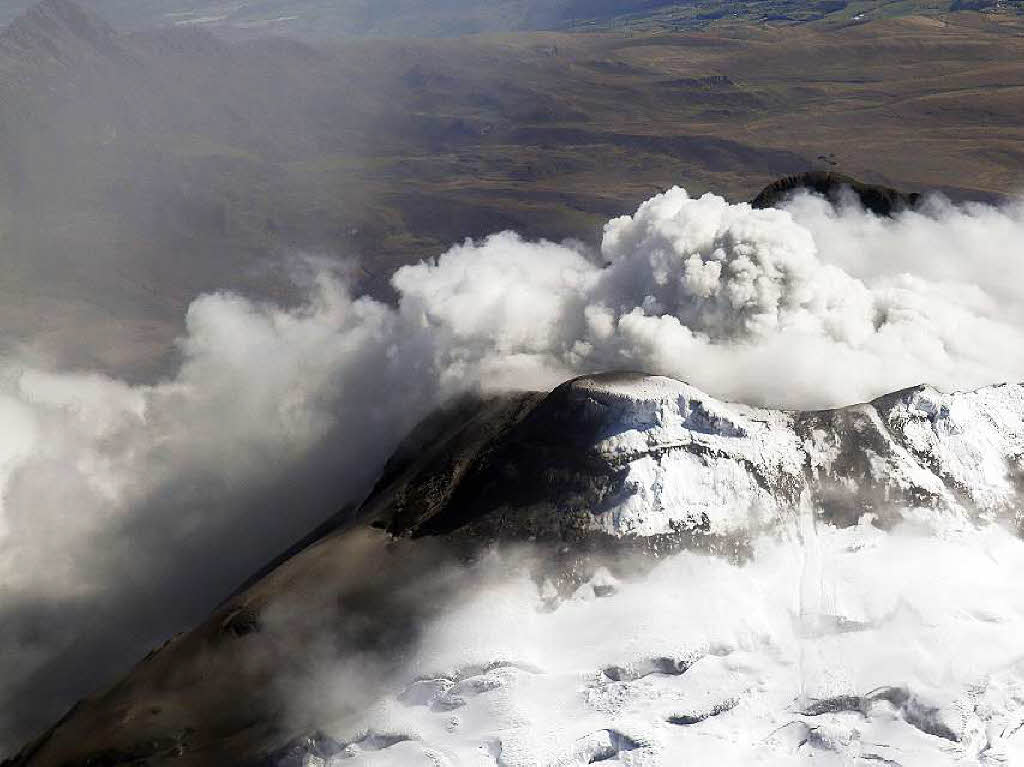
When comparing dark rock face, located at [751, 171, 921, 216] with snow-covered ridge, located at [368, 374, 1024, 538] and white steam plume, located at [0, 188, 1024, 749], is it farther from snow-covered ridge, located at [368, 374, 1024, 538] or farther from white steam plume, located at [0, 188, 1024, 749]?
snow-covered ridge, located at [368, 374, 1024, 538]

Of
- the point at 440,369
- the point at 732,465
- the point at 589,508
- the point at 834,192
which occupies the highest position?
the point at 834,192

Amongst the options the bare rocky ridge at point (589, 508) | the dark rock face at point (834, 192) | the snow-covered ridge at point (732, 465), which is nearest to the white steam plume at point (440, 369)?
the dark rock face at point (834, 192)

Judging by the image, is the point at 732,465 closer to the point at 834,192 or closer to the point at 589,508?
the point at 589,508

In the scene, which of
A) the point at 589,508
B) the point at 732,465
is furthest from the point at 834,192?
the point at 589,508

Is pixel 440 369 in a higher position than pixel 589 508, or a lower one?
higher

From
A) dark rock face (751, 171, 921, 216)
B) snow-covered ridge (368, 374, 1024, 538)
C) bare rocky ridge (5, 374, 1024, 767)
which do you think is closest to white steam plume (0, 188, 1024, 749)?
dark rock face (751, 171, 921, 216)

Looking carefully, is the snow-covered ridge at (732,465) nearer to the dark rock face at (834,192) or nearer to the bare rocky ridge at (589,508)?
the bare rocky ridge at (589,508)
